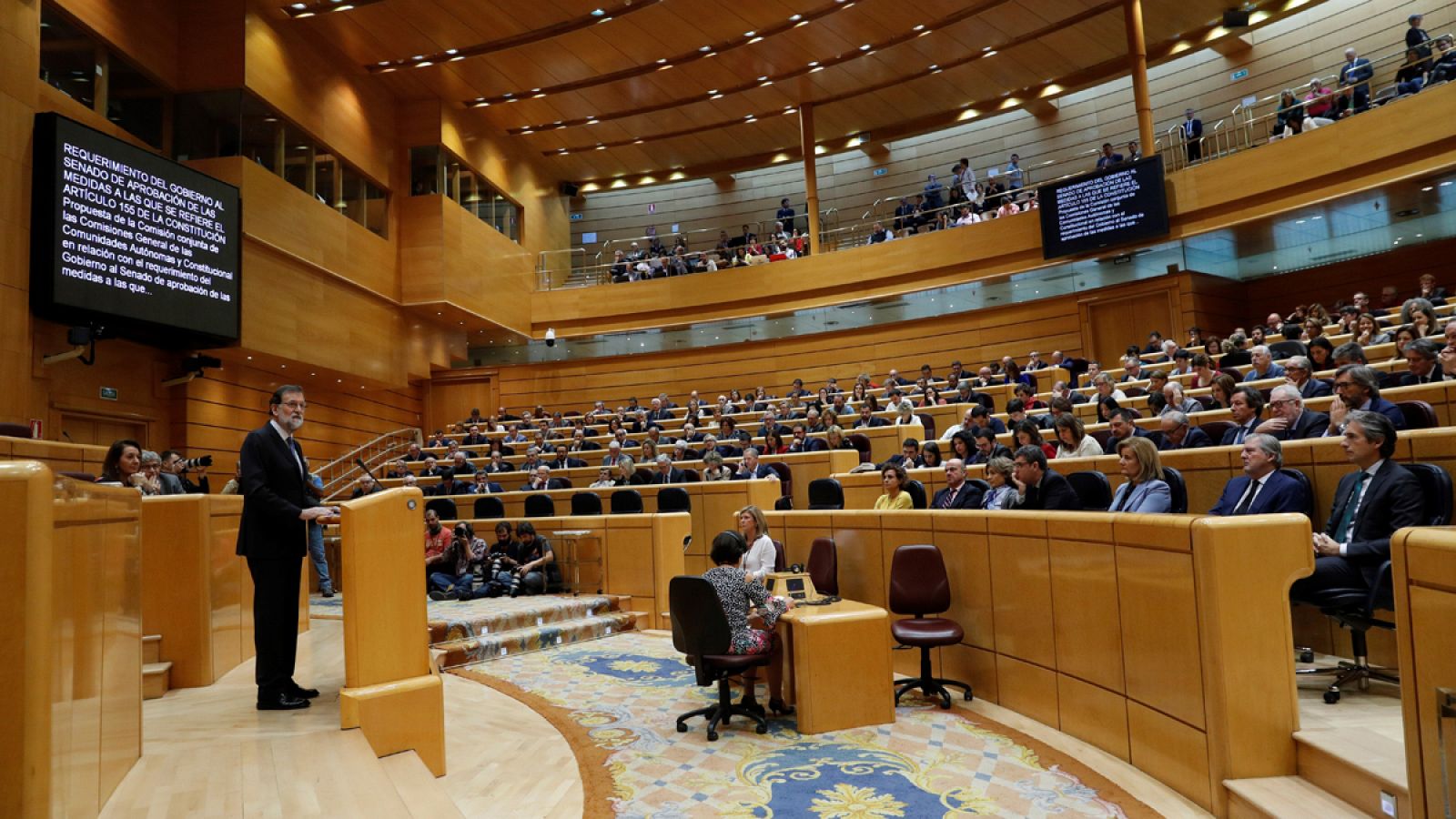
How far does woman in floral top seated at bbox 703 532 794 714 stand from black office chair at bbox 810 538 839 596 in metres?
0.93

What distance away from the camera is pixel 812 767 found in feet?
13.0

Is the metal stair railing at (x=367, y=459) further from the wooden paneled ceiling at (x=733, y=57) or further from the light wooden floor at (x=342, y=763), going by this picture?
the light wooden floor at (x=342, y=763)

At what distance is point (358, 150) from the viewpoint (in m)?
14.9

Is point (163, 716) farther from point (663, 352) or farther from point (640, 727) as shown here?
point (663, 352)

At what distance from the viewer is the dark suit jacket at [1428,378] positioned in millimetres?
5383

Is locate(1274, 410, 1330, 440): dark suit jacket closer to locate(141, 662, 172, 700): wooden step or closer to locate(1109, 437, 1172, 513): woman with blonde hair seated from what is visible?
locate(1109, 437, 1172, 513): woman with blonde hair seated

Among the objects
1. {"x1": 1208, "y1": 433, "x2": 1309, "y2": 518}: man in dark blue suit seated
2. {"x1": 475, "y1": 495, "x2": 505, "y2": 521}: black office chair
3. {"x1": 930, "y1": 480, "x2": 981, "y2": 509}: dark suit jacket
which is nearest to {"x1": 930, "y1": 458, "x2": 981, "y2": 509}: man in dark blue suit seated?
{"x1": 930, "y1": 480, "x2": 981, "y2": 509}: dark suit jacket

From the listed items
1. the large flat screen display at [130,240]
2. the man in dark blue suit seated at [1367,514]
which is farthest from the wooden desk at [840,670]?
the large flat screen display at [130,240]

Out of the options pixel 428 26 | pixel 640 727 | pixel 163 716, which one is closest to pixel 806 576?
pixel 640 727

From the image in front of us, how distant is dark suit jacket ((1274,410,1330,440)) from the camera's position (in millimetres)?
4645

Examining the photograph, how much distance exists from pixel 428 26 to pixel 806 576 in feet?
41.4

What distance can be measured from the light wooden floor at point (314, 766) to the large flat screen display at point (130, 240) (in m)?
6.43

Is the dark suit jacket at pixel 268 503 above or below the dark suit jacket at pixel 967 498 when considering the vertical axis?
above

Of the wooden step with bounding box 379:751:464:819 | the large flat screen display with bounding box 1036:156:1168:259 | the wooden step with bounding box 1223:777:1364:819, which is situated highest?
the large flat screen display with bounding box 1036:156:1168:259
